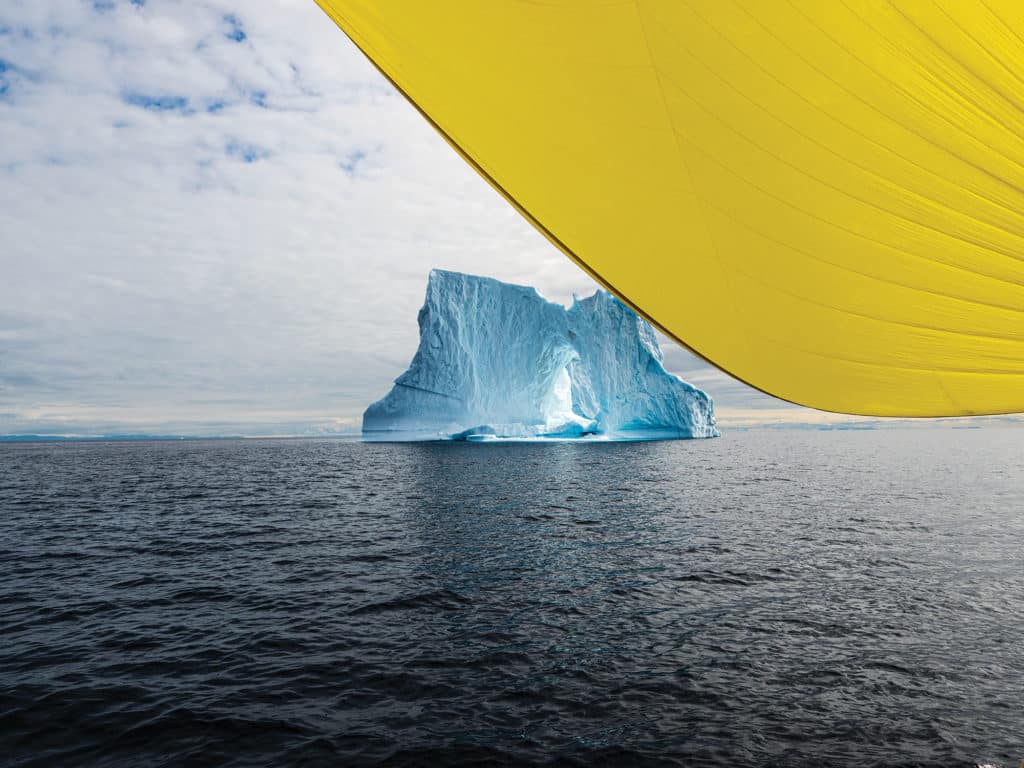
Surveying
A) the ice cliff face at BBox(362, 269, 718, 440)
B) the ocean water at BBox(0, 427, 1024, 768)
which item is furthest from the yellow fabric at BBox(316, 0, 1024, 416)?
the ice cliff face at BBox(362, 269, 718, 440)

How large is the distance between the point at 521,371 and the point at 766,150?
47.0 meters

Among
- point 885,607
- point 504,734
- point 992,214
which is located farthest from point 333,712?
point 885,607

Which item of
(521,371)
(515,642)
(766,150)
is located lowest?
(515,642)

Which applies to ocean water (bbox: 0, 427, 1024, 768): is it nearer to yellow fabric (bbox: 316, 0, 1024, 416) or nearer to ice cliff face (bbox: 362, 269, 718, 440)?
yellow fabric (bbox: 316, 0, 1024, 416)

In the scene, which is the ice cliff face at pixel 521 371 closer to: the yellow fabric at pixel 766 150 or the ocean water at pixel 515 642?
the ocean water at pixel 515 642

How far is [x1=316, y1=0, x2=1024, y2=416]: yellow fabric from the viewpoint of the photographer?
1.30 metres

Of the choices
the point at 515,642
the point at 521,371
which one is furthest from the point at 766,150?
the point at 521,371

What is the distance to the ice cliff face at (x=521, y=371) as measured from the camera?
47.5 meters

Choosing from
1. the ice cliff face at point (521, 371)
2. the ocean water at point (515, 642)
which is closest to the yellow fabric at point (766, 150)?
the ocean water at point (515, 642)

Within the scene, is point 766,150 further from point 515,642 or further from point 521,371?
point 521,371

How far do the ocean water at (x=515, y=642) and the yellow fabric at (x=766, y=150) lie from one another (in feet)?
15.3

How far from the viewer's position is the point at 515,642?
7.25 meters

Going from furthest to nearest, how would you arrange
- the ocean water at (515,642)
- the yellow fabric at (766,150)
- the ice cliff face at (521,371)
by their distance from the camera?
the ice cliff face at (521,371) < the ocean water at (515,642) < the yellow fabric at (766,150)

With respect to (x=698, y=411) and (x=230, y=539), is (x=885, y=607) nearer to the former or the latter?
(x=230, y=539)
